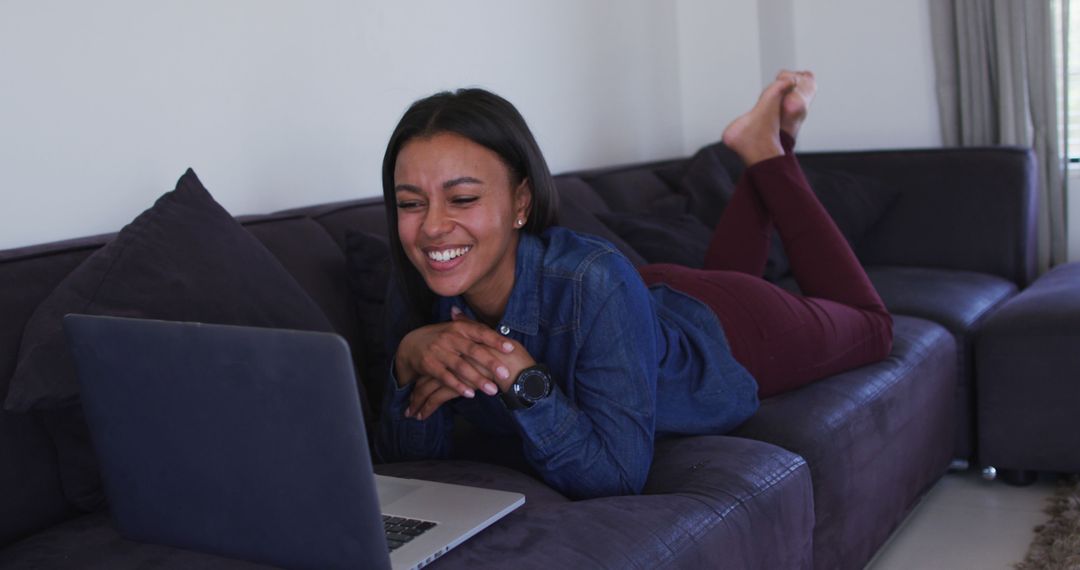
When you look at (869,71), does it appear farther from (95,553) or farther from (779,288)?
(95,553)

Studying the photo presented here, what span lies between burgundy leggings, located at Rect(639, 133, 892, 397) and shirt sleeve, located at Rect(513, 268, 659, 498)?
23.7 inches

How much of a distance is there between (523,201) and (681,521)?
19.9 inches

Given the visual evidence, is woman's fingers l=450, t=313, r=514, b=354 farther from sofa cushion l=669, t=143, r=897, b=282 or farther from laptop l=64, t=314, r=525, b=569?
sofa cushion l=669, t=143, r=897, b=282

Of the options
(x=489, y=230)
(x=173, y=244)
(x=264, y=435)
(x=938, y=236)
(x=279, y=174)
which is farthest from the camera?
(x=938, y=236)

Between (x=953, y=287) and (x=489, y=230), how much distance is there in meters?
1.87

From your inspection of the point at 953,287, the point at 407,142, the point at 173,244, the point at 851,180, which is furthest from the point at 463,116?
the point at 851,180

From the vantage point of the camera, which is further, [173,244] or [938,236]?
[938,236]

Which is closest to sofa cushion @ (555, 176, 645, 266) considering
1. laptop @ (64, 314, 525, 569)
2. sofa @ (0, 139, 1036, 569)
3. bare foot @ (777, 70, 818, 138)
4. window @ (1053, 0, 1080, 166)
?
sofa @ (0, 139, 1036, 569)

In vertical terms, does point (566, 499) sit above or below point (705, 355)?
below

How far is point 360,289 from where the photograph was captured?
2.11 meters

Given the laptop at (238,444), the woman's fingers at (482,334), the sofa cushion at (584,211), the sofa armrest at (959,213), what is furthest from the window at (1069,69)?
the laptop at (238,444)

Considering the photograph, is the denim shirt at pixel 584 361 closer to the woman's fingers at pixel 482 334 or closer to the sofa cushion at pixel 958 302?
the woman's fingers at pixel 482 334

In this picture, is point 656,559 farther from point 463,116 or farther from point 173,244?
point 173,244

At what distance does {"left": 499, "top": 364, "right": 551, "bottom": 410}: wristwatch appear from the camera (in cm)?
153
